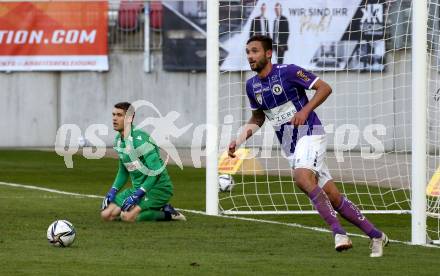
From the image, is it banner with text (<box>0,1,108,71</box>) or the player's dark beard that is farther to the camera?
banner with text (<box>0,1,108,71</box>)

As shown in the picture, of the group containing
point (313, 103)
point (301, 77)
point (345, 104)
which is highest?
point (301, 77)

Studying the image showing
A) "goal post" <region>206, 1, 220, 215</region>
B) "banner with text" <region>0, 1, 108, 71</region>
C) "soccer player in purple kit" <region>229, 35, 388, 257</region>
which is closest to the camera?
"soccer player in purple kit" <region>229, 35, 388, 257</region>

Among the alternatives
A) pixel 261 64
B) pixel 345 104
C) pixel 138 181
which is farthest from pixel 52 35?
pixel 261 64

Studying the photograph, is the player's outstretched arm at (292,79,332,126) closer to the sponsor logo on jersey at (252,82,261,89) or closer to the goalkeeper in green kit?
the sponsor logo on jersey at (252,82,261,89)

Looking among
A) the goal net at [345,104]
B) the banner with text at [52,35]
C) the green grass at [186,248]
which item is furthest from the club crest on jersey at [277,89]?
the banner with text at [52,35]

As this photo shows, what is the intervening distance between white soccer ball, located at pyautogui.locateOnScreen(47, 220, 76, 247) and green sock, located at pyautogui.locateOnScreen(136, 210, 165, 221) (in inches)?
114

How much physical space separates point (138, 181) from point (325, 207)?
4027mm

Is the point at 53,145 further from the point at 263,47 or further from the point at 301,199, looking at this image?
the point at 263,47

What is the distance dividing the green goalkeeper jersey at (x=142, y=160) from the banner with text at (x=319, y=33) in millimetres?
4209

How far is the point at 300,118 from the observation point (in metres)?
10.3

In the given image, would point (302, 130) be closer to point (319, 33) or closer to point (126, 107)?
point (126, 107)

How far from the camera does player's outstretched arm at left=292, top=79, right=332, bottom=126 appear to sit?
10.3 metres

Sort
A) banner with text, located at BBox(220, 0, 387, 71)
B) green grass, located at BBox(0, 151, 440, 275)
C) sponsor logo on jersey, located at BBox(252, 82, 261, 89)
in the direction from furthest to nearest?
banner with text, located at BBox(220, 0, 387, 71)
sponsor logo on jersey, located at BBox(252, 82, 261, 89)
green grass, located at BBox(0, 151, 440, 275)

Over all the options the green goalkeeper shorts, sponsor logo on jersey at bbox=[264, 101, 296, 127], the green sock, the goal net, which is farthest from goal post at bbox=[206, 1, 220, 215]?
sponsor logo on jersey at bbox=[264, 101, 296, 127]
